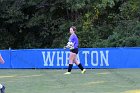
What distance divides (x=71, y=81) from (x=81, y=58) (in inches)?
172

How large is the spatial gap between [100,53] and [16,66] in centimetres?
381

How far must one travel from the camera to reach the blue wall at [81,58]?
18656 mm

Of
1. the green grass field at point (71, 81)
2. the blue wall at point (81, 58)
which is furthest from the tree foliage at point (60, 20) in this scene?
the green grass field at point (71, 81)

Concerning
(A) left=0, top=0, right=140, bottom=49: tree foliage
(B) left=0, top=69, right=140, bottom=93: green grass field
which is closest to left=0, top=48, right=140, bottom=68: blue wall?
(B) left=0, top=69, right=140, bottom=93: green grass field

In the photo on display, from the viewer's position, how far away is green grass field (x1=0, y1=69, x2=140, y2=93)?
1281 cm

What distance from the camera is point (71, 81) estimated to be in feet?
48.3

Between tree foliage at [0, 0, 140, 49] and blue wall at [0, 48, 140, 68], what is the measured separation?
584 centimetres

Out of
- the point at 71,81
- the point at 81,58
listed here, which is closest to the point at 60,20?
the point at 81,58

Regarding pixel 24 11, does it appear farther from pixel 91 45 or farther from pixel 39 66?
pixel 39 66

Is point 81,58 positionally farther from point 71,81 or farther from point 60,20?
point 60,20

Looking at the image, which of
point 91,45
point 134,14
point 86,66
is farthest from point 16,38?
point 86,66

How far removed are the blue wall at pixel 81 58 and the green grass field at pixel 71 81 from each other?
0.56 meters

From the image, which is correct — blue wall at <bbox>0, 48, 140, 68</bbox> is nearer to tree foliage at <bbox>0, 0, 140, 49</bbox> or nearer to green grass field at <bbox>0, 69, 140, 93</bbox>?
green grass field at <bbox>0, 69, 140, 93</bbox>

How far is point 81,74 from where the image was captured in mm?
16891
